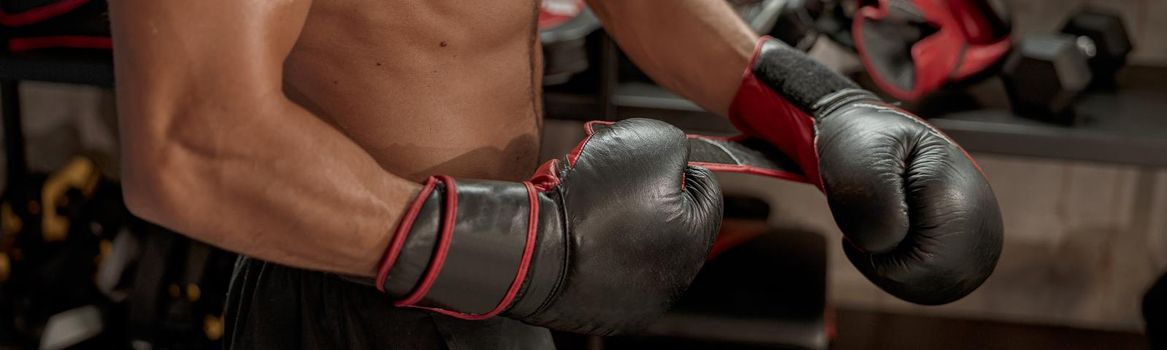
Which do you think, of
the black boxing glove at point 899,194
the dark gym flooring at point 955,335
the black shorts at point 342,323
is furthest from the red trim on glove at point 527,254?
the dark gym flooring at point 955,335

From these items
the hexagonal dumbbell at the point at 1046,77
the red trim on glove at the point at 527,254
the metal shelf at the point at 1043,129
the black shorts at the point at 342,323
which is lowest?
the metal shelf at the point at 1043,129

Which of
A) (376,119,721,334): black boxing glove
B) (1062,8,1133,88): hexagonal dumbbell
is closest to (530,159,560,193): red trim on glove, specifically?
(376,119,721,334): black boxing glove

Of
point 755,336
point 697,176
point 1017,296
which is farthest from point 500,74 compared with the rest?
point 1017,296

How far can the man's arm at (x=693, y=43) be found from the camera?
106 cm

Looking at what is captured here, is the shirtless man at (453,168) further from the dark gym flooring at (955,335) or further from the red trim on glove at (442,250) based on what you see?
the dark gym flooring at (955,335)

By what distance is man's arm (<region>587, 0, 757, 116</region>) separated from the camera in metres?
1.06

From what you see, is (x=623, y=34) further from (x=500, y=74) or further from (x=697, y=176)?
(x=697, y=176)

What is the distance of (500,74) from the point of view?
903mm

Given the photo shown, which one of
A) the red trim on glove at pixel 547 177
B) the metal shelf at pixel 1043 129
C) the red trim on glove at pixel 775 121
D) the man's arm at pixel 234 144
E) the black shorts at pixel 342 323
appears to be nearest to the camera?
the man's arm at pixel 234 144

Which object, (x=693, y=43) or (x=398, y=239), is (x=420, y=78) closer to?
(x=398, y=239)

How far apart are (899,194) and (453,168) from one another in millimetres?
361

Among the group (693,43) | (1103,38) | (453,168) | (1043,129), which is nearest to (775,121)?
(693,43)

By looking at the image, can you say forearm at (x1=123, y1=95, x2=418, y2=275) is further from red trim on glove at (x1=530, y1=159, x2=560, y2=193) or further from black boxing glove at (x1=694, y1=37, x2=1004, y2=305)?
black boxing glove at (x1=694, y1=37, x2=1004, y2=305)

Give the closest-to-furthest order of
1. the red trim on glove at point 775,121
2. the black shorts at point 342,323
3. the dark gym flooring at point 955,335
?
the black shorts at point 342,323 < the red trim on glove at point 775,121 < the dark gym flooring at point 955,335
